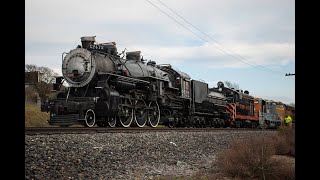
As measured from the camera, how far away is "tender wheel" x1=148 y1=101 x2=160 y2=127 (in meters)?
17.8

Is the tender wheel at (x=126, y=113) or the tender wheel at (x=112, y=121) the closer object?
the tender wheel at (x=112, y=121)

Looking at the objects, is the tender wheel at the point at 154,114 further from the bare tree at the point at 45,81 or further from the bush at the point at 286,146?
the bare tree at the point at 45,81

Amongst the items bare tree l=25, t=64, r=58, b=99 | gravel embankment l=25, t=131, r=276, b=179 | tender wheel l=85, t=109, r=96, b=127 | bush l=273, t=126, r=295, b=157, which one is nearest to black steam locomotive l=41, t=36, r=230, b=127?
tender wheel l=85, t=109, r=96, b=127

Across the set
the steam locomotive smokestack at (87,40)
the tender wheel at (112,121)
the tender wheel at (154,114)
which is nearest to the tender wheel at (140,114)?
the tender wheel at (154,114)

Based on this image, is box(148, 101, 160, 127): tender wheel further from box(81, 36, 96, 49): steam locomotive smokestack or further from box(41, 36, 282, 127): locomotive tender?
box(81, 36, 96, 49): steam locomotive smokestack

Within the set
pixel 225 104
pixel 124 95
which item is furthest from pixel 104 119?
pixel 225 104

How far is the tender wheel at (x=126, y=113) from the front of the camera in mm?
15108

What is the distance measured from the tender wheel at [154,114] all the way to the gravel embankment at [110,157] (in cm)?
670

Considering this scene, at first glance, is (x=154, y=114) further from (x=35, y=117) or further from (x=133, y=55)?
(x=35, y=117)

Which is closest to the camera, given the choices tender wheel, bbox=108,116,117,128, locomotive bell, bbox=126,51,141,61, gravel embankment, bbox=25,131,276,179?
gravel embankment, bbox=25,131,276,179

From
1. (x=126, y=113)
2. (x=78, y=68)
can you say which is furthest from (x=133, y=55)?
(x=126, y=113)

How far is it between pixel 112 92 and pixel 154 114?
3914 mm
